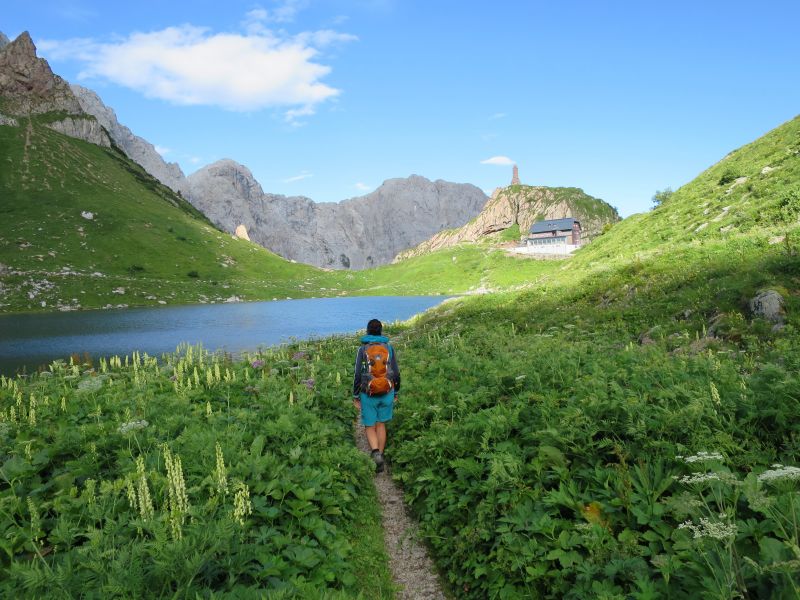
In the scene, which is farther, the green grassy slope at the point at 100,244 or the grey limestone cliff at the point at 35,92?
the grey limestone cliff at the point at 35,92

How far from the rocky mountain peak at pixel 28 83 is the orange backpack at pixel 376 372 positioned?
752 feet

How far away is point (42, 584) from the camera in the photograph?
4.49 meters

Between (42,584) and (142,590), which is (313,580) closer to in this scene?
(142,590)

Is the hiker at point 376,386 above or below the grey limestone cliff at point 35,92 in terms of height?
below

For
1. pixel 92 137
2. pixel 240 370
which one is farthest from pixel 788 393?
pixel 92 137

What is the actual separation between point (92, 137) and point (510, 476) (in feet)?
797

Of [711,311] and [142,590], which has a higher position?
[711,311]

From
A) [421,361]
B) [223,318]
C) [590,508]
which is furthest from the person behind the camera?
[223,318]

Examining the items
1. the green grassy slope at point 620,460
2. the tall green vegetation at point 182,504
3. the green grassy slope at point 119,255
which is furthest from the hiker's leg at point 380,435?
the green grassy slope at point 119,255

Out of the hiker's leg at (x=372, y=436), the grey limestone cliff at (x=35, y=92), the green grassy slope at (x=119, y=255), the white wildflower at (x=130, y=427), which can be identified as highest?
the grey limestone cliff at (x=35, y=92)

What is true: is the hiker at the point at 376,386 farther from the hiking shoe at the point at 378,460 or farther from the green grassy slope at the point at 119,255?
the green grassy slope at the point at 119,255

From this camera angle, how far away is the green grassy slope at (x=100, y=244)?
354 ft

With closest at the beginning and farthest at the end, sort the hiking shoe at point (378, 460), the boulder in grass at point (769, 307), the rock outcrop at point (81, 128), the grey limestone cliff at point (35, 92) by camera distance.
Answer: the hiking shoe at point (378, 460), the boulder in grass at point (769, 307), the grey limestone cliff at point (35, 92), the rock outcrop at point (81, 128)

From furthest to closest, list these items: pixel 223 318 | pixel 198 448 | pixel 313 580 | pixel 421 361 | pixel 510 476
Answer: pixel 223 318 → pixel 421 361 → pixel 198 448 → pixel 510 476 → pixel 313 580
